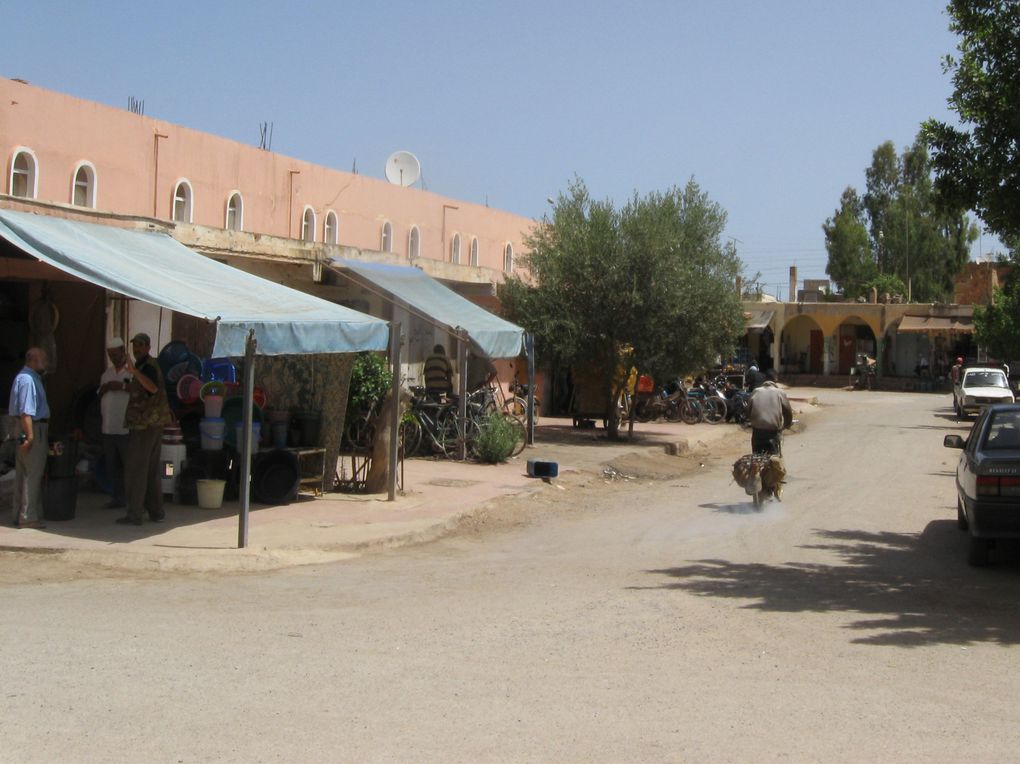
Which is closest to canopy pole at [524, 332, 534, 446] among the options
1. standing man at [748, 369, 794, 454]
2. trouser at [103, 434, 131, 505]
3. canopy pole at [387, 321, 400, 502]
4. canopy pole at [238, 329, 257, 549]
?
standing man at [748, 369, 794, 454]

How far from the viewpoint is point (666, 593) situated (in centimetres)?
898

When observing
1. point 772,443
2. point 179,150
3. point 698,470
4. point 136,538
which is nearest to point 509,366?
point 698,470

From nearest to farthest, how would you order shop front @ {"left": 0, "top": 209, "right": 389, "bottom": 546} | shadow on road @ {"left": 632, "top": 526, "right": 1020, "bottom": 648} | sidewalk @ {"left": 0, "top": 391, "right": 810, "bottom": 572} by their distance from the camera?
1. shadow on road @ {"left": 632, "top": 526, "right": 1020, "bottom": 648}
2. sidewalk @ {"left": 0, "top": 391, "right": 810, "bottom": 572}
3. shop front @ {"left": 0, "top": 209, "right": 389, "bottom": 546}

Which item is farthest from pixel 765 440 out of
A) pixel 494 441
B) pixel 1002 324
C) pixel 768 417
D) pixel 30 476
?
pixel 1002 324

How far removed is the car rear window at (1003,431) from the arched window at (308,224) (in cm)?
1700

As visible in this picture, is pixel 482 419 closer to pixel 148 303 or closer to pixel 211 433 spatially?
pixel 211 433

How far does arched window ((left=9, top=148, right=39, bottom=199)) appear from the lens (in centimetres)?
1788

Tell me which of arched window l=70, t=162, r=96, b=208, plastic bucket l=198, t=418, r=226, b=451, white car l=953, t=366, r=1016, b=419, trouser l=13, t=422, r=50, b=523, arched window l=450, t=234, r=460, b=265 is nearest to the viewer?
trouser l=13, t=422, r=50, b=523

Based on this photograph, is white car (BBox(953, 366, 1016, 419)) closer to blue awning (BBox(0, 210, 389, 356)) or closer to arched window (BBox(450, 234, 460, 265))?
arched window (BBox(450, 234, 460, 265))

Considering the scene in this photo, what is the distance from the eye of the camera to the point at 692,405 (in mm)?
29938

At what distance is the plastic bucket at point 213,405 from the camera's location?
502 inches

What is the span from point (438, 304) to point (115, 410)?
25.9 feet

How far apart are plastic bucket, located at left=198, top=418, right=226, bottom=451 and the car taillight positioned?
796 centimetres

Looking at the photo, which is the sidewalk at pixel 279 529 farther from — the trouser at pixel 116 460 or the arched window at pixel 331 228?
the arched window at pixel 331 228
